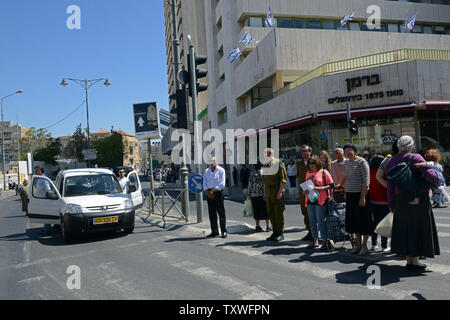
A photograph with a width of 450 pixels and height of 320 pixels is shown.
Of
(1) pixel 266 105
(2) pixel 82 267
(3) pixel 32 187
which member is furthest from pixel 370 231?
(1) pixel 266 105

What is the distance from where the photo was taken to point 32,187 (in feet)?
33.4

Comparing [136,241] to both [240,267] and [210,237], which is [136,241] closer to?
[210,237]

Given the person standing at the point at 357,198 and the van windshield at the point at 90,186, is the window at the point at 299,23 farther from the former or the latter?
the person standing at the point at 357,198

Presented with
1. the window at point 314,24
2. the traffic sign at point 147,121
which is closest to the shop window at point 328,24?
the window at point 314,24

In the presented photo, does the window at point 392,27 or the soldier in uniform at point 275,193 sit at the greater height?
the window at point 392,27

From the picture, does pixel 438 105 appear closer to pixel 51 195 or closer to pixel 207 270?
pixel 207 270

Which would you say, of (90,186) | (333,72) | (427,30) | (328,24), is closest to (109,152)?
(328,24)

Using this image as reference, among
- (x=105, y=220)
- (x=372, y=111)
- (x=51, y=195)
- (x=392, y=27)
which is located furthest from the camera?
(x=392, y=27)

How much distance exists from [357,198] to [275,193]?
195 cm

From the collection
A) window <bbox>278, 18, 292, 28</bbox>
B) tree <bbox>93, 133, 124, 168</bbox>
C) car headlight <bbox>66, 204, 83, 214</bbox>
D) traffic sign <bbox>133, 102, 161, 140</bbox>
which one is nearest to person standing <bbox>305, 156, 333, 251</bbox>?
car headlight <bbox>66, 204, 83, 214</bbox>

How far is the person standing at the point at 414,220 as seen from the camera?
5078mm

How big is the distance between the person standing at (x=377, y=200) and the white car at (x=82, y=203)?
560 centimetres

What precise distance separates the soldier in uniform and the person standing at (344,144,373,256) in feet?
5.36

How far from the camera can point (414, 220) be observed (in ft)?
16.9
